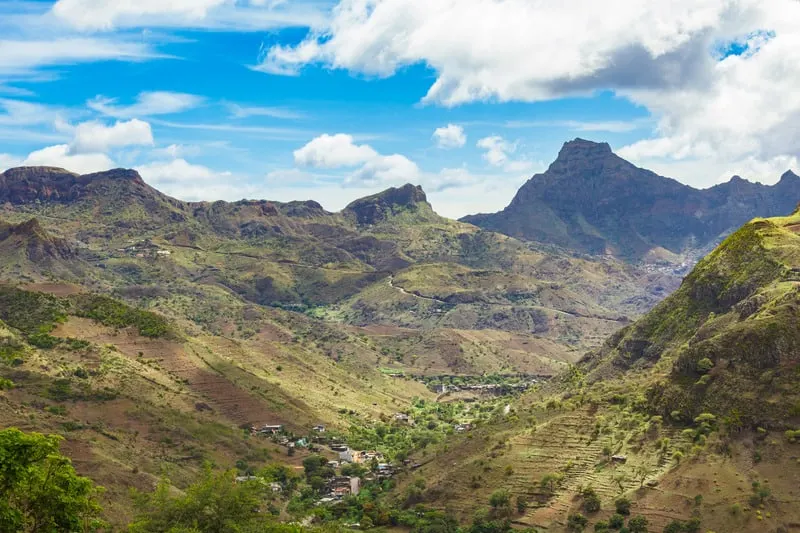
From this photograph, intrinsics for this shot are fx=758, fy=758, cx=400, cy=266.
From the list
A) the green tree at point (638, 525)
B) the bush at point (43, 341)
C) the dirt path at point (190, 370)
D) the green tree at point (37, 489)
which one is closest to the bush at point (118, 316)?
the dirt path at point (190, 370)

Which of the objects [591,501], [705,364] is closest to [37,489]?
[591,501]

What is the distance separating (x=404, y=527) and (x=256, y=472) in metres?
28.9

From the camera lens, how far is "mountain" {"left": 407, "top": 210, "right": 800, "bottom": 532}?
76688mm

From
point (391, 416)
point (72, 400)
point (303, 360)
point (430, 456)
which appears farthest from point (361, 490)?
point (303, 360)

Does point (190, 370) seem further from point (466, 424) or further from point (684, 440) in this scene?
point (684, 440)

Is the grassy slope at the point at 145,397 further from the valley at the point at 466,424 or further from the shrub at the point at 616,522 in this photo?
the shrub at the point at 616,522

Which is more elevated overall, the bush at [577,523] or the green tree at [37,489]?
the green tree at [37,489]

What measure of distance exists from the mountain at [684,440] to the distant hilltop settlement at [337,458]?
9616 millimetres

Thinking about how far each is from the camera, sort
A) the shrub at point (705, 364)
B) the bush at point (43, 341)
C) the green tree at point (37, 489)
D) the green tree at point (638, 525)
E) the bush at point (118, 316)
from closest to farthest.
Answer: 1. the green tree at point (37, 489)
2. the green tree at point (638, 525)
3. the shrub at point (705, 364)
4. the bush at point (43, 341)
5. the bush at point (118, 316)

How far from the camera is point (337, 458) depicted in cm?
12356

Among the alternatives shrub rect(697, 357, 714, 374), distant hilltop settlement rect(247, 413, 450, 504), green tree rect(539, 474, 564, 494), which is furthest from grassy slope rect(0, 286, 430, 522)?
shrub rect(697, 357, 714, 374)

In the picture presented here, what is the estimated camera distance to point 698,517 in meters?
75.0

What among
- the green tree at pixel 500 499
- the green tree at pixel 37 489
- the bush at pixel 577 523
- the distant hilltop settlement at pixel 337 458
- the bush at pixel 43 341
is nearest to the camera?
the green tree at pixel 37 489

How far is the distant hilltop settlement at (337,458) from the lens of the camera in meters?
109
